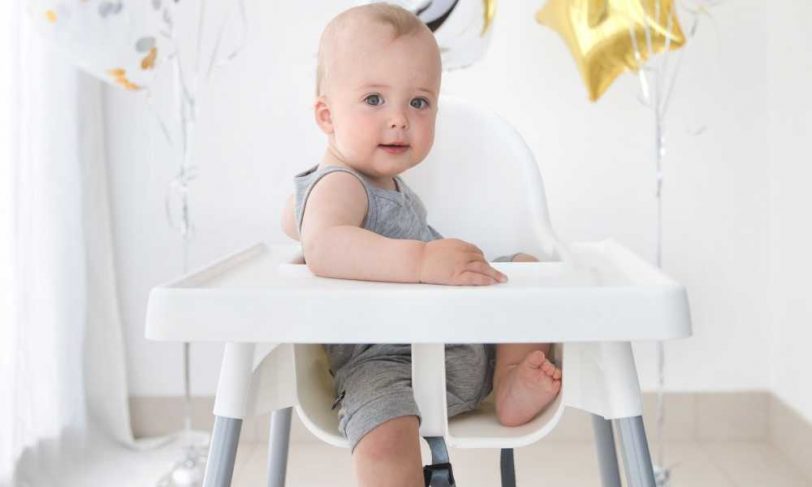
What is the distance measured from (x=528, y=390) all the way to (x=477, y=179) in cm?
38

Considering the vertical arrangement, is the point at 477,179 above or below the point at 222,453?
above

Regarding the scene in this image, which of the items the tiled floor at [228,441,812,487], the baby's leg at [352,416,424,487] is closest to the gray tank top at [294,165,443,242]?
the baby's leg at [352,416,424,487]

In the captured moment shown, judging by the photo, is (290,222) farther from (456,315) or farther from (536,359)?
(456,315)

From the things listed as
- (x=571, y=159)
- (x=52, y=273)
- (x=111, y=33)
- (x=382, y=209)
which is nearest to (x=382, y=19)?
(x=382, y=209)

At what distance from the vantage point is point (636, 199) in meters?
2.24

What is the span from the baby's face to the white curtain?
0.97 meters

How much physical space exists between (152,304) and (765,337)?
176 cm

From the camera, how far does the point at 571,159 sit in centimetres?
224

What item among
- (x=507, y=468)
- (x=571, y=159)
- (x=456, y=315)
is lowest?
(x=507, y=468)

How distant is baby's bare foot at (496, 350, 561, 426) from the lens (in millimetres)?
997

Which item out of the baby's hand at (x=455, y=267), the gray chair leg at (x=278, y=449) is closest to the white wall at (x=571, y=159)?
the gray chair leg at (x=278, y=449)

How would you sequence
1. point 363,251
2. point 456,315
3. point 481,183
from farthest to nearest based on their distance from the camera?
point 481,183 → point 363,251 → point 456,315

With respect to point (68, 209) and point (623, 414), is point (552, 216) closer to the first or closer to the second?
point (68, 209)

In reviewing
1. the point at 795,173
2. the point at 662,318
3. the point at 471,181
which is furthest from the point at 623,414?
the point at 795,173
